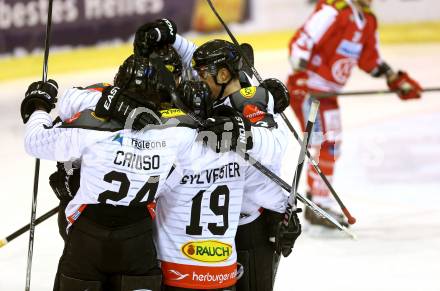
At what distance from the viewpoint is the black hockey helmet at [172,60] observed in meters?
3.55

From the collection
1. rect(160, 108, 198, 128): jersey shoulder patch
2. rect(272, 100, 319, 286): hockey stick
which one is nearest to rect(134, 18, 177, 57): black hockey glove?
rect(272, 100, 319, 286): hockey stick

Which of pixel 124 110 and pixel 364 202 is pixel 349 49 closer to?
pixel 364 202

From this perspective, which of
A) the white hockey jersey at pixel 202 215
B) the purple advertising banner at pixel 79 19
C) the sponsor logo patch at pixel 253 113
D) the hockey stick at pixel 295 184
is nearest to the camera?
the white hockey jersey at pixel 202 215

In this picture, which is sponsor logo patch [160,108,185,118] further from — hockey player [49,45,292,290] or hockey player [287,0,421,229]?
hockey player [287,0,421,229]

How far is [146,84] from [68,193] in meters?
0.66

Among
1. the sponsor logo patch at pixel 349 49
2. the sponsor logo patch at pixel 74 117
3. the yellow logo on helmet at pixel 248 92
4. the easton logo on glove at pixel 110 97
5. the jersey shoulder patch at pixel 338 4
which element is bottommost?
the sponsor logo patch at pixel 74 117

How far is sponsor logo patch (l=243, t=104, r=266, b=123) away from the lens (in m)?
3.03

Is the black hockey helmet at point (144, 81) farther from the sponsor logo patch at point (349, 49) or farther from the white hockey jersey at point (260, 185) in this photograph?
the sponsor logo patch at point (349, 49)

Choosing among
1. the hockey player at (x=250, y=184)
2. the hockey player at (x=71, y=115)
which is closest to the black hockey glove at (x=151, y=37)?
the hockey player at (x=250, y=184)

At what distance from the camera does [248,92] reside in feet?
10.4

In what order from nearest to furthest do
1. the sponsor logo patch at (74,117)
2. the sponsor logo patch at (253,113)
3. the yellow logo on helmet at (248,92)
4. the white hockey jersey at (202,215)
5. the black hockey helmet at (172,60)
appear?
1. the sponsor logo patch at (74,117)
2. the white hockey jersey at (202,215)
3. the sponsor logo patch at (253,113)
4. the yellow logo on helmet at (248,92)
5. the black hockey helmet at (172,60)

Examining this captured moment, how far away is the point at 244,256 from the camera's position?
10.8ft

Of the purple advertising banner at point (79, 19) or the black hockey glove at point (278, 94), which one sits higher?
the purple advertising banner at point (79, 19)

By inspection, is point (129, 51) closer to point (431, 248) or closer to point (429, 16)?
point (429, 16)
